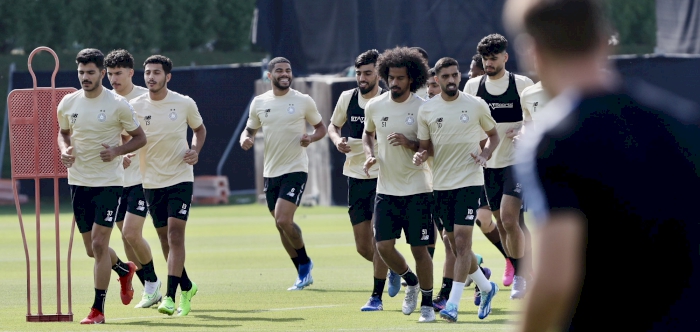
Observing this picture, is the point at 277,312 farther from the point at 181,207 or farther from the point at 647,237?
the point at 647,237

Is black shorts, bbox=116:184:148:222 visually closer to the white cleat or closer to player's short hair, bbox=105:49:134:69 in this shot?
player's short hair, bbox=105:49:134:69

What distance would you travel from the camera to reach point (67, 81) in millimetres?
27547

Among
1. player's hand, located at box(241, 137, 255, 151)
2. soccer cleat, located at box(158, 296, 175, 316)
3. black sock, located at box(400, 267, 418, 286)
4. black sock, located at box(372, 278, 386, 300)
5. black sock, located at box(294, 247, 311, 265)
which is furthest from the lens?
black sock, located at box(294, 247, 311, 265)

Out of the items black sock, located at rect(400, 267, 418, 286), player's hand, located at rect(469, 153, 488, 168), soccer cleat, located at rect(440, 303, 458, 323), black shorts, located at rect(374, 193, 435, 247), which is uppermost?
player's hand, located at rect(469, 153, 488, 168)

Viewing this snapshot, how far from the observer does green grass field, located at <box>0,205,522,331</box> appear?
930 centimetres

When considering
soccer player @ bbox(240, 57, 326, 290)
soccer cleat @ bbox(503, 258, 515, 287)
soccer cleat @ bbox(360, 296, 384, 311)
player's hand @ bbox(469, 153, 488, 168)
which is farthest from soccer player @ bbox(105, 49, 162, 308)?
soccer cleat @ bbox(503, 258, 515, 287)

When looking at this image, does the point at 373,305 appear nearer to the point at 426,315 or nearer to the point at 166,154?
the point at 426,315

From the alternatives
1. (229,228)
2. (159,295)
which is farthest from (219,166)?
(159,295)

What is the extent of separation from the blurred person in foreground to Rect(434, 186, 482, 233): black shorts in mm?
6180

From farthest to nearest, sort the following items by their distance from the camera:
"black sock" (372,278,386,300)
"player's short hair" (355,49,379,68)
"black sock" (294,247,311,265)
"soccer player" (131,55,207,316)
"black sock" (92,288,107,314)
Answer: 1. "black sock" (294,247,311,265)
2. "player's short hair" (355,49,379,68)
3. "soccer player" (131,55,207,316)
4. "black sock" (372,278,386,300)
5. "black sock" (92,288,107,314)

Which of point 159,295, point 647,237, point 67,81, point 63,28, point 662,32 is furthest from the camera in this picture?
point 63,28

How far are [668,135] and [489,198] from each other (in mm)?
8145

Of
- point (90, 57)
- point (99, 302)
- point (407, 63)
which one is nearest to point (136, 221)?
point (99, 302)

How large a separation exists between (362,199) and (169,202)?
1.99 metres
